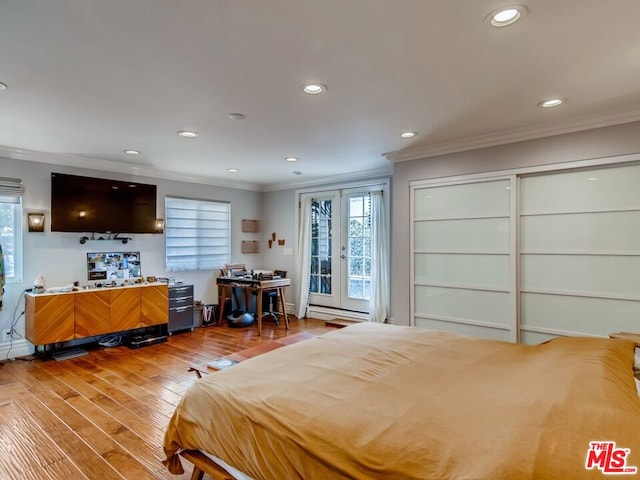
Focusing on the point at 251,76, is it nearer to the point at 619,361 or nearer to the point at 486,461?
the point at 486,461

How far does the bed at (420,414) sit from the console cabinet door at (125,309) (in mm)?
3261

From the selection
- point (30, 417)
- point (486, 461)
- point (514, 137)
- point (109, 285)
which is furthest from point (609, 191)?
point (109, 285)

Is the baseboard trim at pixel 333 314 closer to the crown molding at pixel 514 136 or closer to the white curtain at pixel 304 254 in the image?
the white curtain at pixel 304 254

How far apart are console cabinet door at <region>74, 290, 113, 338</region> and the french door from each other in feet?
10.3

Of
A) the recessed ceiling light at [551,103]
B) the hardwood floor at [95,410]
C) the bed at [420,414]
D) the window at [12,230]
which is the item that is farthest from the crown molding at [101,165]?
the recessed ceiling light at [551,103]

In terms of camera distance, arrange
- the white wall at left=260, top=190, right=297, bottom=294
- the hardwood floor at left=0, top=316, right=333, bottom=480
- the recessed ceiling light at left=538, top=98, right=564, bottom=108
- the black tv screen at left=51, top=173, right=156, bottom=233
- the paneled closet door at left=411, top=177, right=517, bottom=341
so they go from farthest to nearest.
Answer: the white wall at left=260, top=190, right=297, bottom=294 → the black tv screen at left=51, top=173, right=156, bottom=233 → the paneled closet door at left=411, top=177, right=517, bottom=341 → the recessed ceiling light at left=538, top=98, right=564, bottom=108 → the hardwood floor at left=0, top=316, right=333, bottom=480

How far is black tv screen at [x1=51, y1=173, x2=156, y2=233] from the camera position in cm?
432

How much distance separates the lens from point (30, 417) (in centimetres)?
271

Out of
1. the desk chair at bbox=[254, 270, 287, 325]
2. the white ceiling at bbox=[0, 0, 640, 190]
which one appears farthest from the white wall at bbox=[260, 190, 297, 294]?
the white ceiling at bbox=[0, 0, 640, 190]

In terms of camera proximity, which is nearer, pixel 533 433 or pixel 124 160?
pixel 533 433

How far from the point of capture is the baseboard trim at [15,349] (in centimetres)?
407

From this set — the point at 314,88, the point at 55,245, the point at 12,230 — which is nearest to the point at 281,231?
the point at 55,245

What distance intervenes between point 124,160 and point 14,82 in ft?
7.82

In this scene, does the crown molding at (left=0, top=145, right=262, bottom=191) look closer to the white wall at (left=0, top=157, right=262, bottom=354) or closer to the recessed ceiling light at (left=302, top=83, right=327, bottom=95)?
the white wall at (left=0, top=157, right=262, bottom=354)
